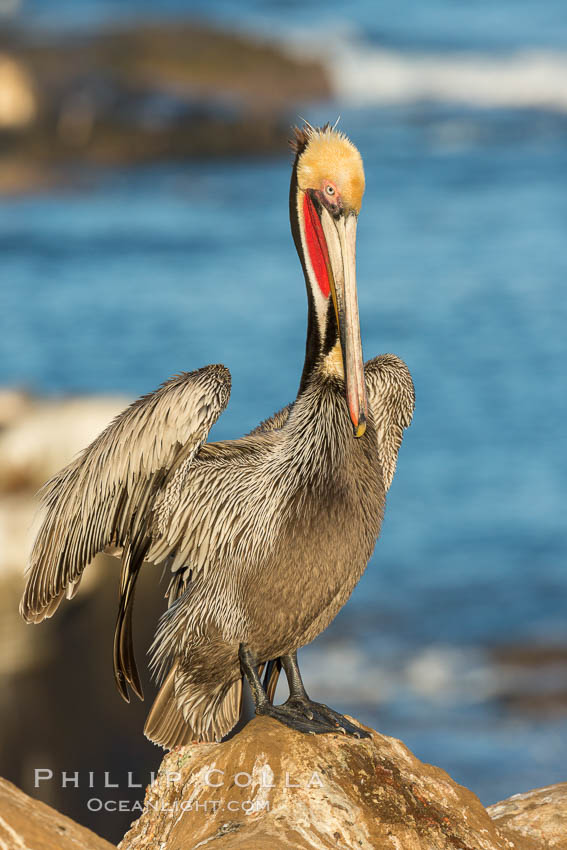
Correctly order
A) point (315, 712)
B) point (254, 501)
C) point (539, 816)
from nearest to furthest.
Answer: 1. point (254, 501)
2. point (315, 712)
3. point (539, 816)

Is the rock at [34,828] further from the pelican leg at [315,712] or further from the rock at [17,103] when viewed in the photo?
the rock at [17,103]

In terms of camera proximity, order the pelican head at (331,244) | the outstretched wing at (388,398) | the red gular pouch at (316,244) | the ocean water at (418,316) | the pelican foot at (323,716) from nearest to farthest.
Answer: the pelican head at (331,244)
the red gular pouch at (316,244)
the pelican foot at (323,716)
the outstretched wing at (388,398)
the ocean water at (418,316)

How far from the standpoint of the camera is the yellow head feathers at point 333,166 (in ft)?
16.8

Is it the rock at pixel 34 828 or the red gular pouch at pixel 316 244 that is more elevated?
the red gular pouch at pixel 316 244

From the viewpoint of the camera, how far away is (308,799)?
5.03 m

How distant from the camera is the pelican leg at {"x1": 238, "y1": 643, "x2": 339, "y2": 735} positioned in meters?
5.25

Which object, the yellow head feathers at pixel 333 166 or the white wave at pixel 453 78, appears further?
the white wave at pixel 453 78

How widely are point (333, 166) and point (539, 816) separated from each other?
9.18 ft

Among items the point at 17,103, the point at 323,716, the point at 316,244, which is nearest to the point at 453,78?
the point at 17,103

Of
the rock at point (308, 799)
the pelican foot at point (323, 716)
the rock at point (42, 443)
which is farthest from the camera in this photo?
the rock at point (42, 443)

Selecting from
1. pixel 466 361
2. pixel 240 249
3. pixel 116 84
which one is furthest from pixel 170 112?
pixel 466 361

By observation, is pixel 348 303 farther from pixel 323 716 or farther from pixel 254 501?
pixel 323 716

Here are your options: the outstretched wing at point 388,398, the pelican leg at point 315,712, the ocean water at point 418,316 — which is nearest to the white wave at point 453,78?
A: the ocean water at point 418,316

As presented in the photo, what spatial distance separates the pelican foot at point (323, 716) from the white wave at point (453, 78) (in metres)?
27.6
